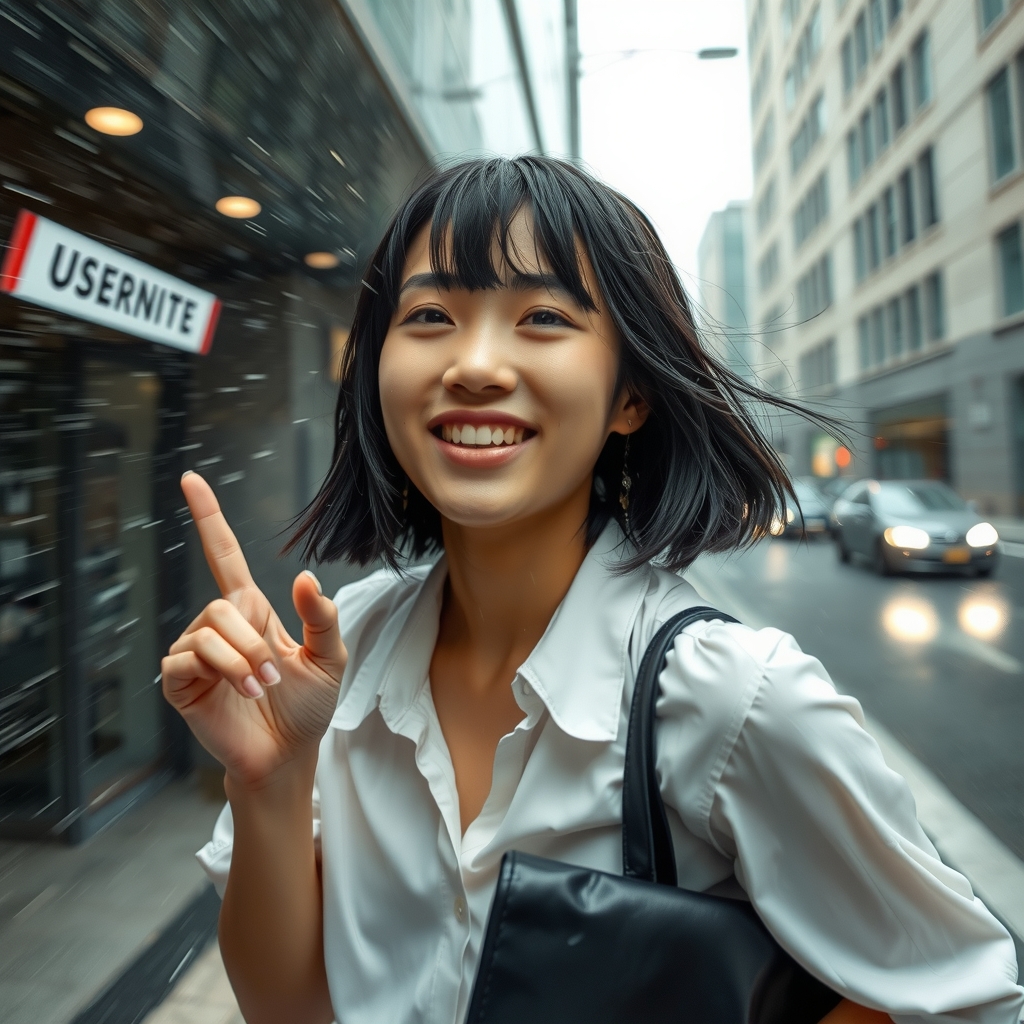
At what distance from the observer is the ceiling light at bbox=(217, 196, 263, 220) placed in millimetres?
1698

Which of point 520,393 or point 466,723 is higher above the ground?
point 520,393

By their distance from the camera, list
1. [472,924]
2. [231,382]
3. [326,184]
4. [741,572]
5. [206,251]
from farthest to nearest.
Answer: [741,572], [326,184], [231,382], [206,251], [472,924]

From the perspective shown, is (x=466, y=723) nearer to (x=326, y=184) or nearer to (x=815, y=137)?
(x=326, y=184)

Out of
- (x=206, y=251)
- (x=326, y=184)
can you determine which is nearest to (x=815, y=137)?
(x=326, y=184)

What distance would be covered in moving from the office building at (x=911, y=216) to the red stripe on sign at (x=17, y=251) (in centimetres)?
113

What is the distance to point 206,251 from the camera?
162 centimetres

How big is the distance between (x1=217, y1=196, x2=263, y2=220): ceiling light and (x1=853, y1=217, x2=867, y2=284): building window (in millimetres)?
2772

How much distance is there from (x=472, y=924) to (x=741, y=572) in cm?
466

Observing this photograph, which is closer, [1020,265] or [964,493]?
[1020,265]

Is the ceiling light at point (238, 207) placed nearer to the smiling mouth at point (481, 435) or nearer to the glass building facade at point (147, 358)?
the glass building facade at point (147, 358)

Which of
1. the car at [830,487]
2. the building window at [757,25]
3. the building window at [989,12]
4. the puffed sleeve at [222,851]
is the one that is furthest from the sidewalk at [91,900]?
the building window at [757,25]

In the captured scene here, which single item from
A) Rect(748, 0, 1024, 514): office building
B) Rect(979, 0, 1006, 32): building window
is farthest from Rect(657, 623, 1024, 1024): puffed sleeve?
Rect(979, 0, 1006, 32): building window

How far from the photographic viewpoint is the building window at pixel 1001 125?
207 cm

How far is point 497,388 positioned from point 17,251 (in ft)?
2.38
